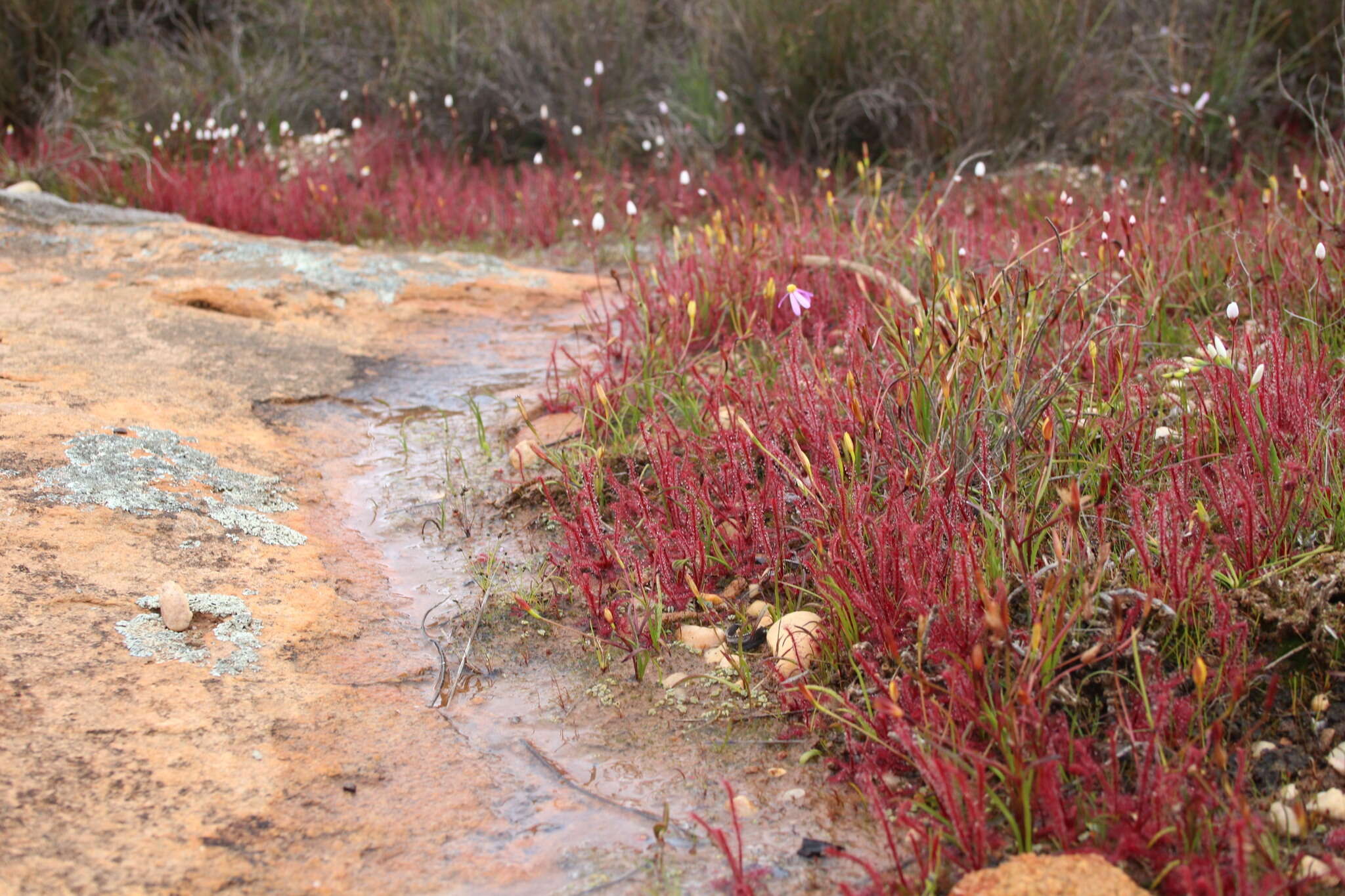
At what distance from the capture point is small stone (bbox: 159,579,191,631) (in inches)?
87.9

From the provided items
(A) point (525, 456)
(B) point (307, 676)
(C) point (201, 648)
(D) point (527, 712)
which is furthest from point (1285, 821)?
(A) point (525, 456)

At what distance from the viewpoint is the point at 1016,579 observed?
2160 millimetres

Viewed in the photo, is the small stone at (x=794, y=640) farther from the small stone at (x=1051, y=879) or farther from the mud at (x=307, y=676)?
the small stone at (x=1051, y=879)

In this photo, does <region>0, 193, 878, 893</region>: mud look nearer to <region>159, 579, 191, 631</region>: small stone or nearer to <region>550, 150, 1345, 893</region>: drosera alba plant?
<region>159, 579, 191, 631</region>: small stone

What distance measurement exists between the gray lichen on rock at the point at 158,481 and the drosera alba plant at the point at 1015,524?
0.80m

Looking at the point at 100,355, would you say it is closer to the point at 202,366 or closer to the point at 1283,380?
the point at 202,366

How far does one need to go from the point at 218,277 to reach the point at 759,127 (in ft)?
14.4

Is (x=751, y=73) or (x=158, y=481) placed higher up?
(x=751, y=73)

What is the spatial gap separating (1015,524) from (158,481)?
2.13 m

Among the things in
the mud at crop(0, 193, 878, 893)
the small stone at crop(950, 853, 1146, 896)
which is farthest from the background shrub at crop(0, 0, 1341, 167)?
the small stone at crop(950, 853, 1146, 896)

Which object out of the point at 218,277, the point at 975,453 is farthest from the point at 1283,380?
the point at 218,277

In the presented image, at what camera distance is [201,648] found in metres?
2.21

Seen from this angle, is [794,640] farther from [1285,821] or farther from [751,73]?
[751,73]

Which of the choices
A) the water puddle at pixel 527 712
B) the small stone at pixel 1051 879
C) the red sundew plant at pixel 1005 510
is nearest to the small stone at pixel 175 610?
the water puddle at pixel 527 712
